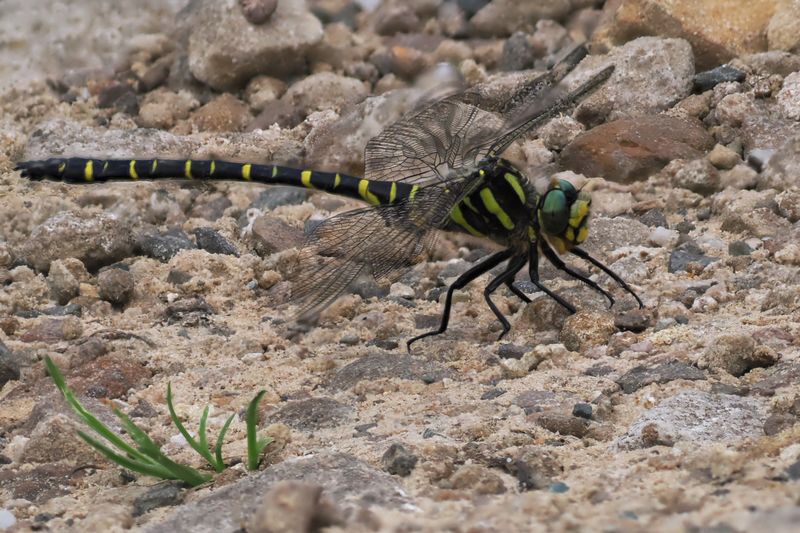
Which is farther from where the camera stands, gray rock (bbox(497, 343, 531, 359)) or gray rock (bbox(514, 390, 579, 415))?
gray rock (bbox(497, 343, 531, 359))

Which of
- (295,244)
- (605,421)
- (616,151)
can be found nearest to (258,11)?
(295,244)

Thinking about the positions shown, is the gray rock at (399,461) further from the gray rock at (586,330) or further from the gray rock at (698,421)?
the gray rock at (586,330)

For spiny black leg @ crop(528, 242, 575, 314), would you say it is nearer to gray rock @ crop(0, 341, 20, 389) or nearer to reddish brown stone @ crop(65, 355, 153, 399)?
reddish brown stone @ crop(65, 355, 153, 399)

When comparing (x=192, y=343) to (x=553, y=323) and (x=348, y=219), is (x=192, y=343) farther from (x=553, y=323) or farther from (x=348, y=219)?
(x=553, y=323)

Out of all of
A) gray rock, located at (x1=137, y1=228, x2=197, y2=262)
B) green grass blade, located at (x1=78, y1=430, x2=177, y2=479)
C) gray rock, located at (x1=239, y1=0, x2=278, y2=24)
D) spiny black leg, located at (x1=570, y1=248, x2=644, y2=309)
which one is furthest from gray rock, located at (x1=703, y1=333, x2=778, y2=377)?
gray rock, located at (x1=239, y1=0, x2=278, y2=24)

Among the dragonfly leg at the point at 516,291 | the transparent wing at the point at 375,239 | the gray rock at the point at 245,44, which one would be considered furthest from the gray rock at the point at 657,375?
the gray rock at the point at 245,44

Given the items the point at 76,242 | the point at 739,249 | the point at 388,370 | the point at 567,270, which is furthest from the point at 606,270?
the point at 76,242
